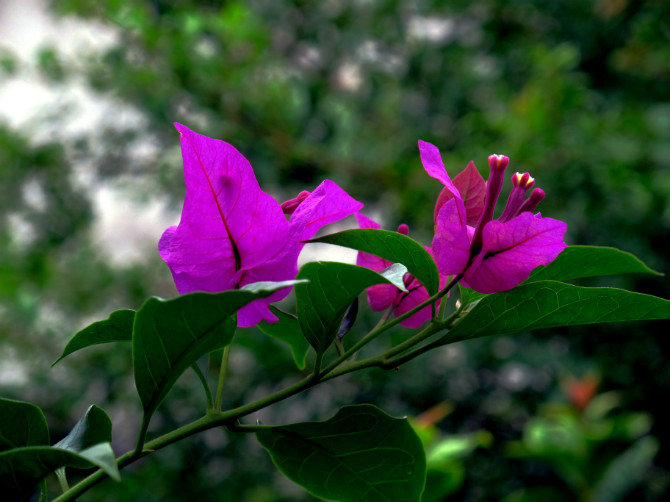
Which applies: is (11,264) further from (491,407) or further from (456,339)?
(456,339)

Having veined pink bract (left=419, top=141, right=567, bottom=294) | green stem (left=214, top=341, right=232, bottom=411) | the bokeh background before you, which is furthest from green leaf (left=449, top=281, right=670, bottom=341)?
the bokeh background

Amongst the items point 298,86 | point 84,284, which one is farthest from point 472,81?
point 84,284

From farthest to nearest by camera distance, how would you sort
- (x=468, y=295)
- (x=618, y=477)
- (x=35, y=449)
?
(x=618, y=477) → (x=468, y=295) → (x=35, y=449)

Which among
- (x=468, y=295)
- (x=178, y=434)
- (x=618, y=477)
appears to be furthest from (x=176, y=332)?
(x=618, y=477)

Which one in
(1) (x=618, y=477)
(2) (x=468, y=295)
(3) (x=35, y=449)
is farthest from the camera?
(1) (x=618, y=477)

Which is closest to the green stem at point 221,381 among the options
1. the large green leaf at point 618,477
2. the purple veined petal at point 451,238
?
the purple veined petal at point 451,238

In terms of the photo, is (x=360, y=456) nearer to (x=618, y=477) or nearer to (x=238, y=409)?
(x=238, y=409)

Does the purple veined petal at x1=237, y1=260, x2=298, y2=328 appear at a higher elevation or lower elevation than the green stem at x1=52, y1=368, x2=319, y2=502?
higher

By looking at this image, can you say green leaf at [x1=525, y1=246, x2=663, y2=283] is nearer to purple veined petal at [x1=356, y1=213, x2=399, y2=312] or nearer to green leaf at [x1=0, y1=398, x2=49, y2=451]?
purple veined petal at [x1=356, y1=213, x2=399, y2=312]

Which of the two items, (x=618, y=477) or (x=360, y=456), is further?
(x=618, y=477)
